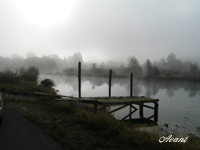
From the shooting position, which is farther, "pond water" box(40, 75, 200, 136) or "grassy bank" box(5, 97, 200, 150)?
"pond water" box(40, 75, 200, 136)

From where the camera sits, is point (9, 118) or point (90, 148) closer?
point (90, 148)

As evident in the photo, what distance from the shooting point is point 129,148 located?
18.2ft

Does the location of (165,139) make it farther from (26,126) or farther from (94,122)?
(26,126)

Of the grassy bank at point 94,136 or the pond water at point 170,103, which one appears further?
the pond water at point 170,103

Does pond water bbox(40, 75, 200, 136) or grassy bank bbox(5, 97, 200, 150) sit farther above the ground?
Answer: grassy bank bbox(5, 97, 200, 150)

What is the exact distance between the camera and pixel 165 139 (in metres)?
5.79

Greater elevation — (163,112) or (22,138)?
(22,138)

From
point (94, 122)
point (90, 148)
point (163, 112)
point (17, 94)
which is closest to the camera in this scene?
point (90, 148)

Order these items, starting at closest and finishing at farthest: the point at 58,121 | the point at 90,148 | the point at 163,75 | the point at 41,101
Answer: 1. the point at 90,148
2. the point at 58,121
3. the point at 41,101
4. the point at 163,75

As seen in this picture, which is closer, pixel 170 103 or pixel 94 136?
pixel 94 136

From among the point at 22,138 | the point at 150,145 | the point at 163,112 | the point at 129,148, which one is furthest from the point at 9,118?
the point at 163,112

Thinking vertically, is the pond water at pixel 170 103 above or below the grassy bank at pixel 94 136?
below

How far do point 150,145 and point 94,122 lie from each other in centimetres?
271

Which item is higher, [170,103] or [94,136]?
[94,136]
